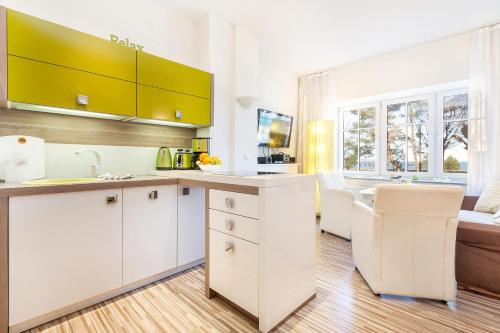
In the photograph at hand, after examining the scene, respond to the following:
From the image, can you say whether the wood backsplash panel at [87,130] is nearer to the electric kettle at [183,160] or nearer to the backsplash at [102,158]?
the backsplash at [102,158]

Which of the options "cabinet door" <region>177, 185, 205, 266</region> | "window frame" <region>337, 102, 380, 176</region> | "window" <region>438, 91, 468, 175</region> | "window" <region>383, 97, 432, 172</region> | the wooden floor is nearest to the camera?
the wooden floor

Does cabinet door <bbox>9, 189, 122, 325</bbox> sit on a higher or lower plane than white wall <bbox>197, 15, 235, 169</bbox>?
lower

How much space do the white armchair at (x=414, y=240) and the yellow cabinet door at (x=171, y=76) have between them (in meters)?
2.05

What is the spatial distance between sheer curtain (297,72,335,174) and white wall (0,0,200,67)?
2.58 meters

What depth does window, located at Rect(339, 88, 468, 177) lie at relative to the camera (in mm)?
3566

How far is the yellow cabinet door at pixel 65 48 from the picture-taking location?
5.21 ft

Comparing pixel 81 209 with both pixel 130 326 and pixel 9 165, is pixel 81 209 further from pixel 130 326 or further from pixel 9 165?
pixel 130 326

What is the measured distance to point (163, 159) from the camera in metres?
2.57

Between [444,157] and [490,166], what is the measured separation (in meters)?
0.68

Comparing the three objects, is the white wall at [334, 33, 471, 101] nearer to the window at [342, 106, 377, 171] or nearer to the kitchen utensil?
the window at [342, 106, 377, 171]

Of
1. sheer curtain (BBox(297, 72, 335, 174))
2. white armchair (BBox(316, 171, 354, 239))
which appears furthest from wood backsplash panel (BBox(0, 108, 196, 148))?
sheer curtain (BBox(297, 72, 335, 174))

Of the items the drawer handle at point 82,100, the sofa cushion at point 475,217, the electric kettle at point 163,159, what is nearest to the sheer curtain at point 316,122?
the sofa cushion at point 475,217

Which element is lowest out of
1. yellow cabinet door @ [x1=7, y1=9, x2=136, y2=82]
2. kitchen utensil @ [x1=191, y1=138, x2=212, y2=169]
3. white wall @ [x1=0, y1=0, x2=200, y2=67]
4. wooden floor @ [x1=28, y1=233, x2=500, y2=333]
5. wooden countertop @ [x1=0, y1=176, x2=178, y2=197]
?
wooden floor @ [x1=28, y1=233, x2=500, y2=333]

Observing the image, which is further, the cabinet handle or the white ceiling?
the white ceiling
